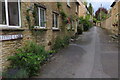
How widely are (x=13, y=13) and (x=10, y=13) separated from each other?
18cm


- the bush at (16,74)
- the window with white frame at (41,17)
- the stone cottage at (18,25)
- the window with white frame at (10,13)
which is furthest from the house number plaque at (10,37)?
the window with white frame at (41,17)

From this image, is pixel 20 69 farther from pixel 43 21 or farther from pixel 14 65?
pixel 43 21

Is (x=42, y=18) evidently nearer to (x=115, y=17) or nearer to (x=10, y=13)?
(x=10, y=13)

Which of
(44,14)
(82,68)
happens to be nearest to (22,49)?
(82,68)

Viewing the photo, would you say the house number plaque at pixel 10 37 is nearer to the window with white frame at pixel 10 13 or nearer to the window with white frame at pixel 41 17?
the window with white frame at pixel 10 13

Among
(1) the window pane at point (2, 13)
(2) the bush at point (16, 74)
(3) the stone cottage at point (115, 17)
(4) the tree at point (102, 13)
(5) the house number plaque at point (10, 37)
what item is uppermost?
(4) the tree at point (102, 13)

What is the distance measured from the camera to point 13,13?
490 cm

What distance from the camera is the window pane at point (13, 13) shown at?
4.72 meters

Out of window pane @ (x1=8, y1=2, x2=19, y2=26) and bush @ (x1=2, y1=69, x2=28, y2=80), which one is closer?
bush @ (x1=2, y1=69, x2=28, y2=80)

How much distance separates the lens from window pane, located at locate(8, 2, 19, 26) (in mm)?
4719

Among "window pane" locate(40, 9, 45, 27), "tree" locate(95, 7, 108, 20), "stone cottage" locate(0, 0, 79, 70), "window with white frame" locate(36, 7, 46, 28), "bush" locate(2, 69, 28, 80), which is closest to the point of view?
"bush" locate(2, 69, 28, 80)

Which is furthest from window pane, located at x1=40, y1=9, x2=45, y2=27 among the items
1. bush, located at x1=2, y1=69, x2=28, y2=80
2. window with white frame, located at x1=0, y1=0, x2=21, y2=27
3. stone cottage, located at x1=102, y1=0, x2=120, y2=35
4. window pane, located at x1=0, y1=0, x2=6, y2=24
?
stone cottage, located at x1=102, y1=0, x2=120, y2=35

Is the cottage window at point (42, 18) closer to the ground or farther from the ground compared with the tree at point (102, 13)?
closer to the ground

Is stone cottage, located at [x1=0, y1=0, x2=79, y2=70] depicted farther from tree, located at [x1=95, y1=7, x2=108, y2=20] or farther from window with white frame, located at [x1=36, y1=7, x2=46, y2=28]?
tree, located at [x1=95, y1=7, x2=108, y2=20]
